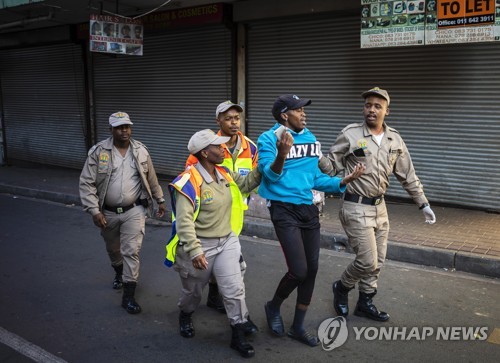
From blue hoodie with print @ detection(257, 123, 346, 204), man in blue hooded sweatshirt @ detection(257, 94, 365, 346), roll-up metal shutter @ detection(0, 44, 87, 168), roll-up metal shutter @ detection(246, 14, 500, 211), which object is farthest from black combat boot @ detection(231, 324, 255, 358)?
roll-up metal shutter @ detection(0, 44, 87, 168)

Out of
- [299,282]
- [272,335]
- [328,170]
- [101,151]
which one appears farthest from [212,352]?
[101,151]

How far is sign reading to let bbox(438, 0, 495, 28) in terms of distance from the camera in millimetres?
7129

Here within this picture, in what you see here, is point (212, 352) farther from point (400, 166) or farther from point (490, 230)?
point (490, 230)

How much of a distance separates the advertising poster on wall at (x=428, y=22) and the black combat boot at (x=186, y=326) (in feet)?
18.6

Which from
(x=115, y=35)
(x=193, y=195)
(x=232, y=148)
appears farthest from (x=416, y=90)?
(x=193, y=195)

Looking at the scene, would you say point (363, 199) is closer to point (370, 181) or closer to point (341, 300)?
point (370, 181)

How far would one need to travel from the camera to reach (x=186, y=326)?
419 centimetres

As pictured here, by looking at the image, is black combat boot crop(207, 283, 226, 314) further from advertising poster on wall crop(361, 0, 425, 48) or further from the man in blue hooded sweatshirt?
advertising poster on wall crop(361, 0, 425, 48)

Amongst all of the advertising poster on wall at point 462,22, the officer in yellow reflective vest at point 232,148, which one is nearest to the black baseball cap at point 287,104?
the officer in yellow reflective vest at point 232,148

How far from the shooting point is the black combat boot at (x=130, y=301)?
15.4ft

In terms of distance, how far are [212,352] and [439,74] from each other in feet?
21.1

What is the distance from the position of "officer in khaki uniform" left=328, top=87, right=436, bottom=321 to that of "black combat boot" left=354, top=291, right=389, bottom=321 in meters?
0.01

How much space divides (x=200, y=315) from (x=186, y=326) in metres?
0.46

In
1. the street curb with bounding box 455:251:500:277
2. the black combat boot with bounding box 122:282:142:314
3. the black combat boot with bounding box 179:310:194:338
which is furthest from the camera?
the street curb with bounding box 455:251:500:277
